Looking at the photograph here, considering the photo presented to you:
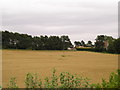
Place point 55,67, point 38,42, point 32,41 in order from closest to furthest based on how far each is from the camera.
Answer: point 55,67 < point 32,41 < point 38,42

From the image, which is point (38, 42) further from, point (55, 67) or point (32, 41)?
point (55, 67)

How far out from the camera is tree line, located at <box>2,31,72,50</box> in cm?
4709

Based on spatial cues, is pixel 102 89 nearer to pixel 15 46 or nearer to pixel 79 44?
pixel 15 46

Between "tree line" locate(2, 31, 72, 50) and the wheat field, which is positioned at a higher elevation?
"tree line" locate(2, 31, 72, 50)

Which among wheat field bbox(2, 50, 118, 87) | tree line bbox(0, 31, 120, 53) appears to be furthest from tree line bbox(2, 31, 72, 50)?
wheat field bbox(2, 50, 118, 87)

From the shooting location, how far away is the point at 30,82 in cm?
396

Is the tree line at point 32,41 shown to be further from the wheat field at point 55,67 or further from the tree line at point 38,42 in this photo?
the wheat field at point 55,67

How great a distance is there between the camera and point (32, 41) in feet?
164

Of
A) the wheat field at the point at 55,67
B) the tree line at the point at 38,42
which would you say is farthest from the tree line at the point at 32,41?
the wheat field at the point at 55,67

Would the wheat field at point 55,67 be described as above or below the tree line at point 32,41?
below

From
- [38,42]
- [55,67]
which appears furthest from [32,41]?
[55,67]

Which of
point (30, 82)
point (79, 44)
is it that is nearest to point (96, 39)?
point (79, 44)

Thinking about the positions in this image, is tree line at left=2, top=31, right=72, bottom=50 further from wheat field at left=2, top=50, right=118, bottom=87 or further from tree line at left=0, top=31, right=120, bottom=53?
wheat field at left=2, top=50, right=118, bottom=87

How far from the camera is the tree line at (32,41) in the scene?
155 feet
